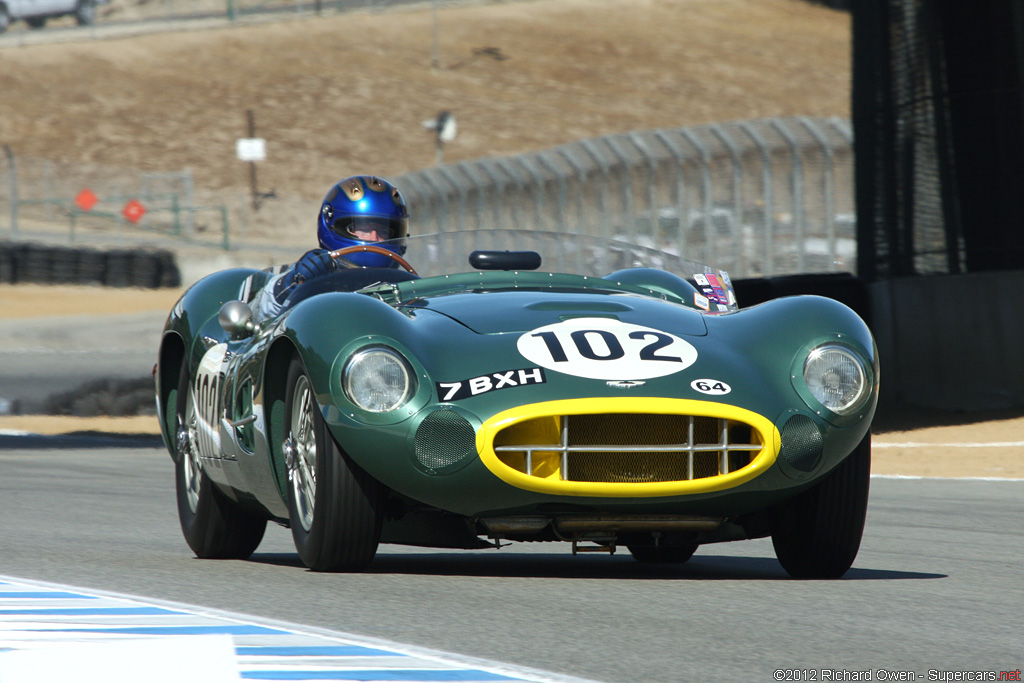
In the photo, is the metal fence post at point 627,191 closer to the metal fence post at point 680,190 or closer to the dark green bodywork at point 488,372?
the metal fence post at point 680,190

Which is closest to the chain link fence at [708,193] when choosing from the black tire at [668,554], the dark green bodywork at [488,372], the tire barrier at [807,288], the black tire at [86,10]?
the tire barrier at [807,288]

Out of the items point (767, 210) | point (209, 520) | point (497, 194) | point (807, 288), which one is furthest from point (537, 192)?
point (209, 520)

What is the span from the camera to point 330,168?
52.1 metres

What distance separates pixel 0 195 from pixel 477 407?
137ft

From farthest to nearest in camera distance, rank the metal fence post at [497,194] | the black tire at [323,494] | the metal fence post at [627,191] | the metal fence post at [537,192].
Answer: the metal fence post at [497,194] → the metal fence post at [537,192] → the metal fence post at [627,191] → the black tire at [323,494]

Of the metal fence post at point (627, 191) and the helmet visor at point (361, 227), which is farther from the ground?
the helmet visor at point (361, 227)

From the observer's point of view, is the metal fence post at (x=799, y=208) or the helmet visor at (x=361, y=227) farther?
the metal fence post at (x=799, y=208)

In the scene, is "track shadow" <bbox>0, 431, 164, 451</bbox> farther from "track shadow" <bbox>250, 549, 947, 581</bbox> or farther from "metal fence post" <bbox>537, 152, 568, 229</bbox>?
"track shadow" <bbox>250, 549, 947, 581</bbox>

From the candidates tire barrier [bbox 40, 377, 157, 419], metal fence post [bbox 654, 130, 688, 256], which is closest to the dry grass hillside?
metal fence post [bbox 654, 130, 688, 256]

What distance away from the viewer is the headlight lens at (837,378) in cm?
488

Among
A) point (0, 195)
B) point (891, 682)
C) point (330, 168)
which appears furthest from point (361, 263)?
point (330, 168)

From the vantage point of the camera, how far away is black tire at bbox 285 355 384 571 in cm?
475

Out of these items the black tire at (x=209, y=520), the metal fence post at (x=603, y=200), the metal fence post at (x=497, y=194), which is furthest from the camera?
the metal fence post at (x=497, y=194)

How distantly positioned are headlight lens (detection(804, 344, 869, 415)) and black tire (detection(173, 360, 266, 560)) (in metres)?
2.29
